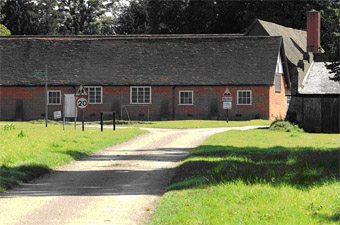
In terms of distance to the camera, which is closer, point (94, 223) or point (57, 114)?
point (94, 223)

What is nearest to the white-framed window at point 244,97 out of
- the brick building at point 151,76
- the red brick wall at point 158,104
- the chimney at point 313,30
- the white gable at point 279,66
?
the brick building at point 151,76

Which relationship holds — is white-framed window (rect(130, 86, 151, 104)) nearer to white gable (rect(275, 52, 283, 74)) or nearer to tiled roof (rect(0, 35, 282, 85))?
tiled roof (rect(0, 35, 282, 85))

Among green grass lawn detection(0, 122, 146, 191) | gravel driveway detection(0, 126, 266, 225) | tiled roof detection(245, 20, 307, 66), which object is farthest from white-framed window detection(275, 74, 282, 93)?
gravel driveway detection(0, 126, 266, 225)

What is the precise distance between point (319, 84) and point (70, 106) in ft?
58.4

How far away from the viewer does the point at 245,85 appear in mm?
55031

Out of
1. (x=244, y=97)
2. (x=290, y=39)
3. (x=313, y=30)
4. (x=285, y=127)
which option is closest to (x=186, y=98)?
(x=244, y=97)

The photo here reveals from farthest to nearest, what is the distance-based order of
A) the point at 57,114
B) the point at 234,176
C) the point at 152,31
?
1. the point at 152,31
2. the point at 57,114
3. the point at 234,176

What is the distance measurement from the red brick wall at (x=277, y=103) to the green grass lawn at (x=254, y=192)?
35.9 meters

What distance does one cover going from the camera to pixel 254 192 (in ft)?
43.1

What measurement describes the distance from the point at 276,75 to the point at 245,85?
16.9 ft

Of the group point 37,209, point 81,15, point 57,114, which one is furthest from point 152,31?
point 37,209

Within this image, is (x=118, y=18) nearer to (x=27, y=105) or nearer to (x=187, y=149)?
(x=27, y=105)

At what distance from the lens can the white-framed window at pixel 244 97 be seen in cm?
5538

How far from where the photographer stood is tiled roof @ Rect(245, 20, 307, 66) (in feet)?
211
